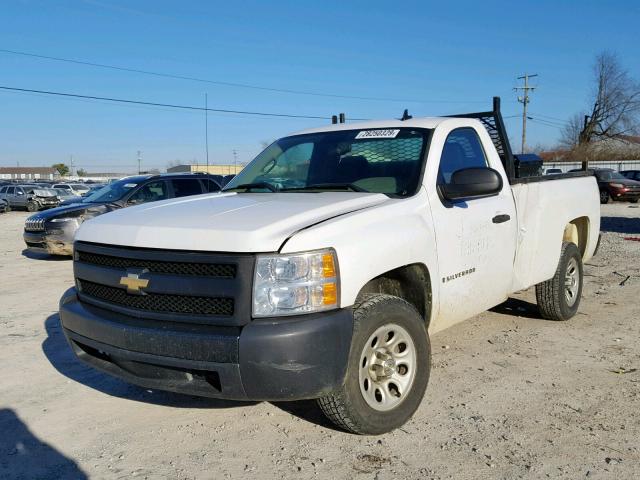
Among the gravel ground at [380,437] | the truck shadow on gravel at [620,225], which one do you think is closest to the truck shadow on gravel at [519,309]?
the gravel ground at [380,437]

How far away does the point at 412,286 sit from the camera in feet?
12.4

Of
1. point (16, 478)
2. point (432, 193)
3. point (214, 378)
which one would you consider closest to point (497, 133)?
point (432, 193)

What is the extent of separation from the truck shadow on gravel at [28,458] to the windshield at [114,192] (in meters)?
7.95

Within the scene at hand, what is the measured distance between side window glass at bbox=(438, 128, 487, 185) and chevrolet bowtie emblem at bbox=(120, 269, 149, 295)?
2097mm

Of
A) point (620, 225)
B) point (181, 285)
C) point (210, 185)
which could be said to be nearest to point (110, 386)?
point (181, 285)

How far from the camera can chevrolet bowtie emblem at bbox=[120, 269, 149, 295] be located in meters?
3.10

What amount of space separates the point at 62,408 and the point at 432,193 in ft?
9.37

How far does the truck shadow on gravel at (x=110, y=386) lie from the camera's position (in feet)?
12.8

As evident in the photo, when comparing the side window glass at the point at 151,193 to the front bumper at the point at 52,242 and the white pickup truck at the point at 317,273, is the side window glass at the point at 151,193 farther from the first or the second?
the white pickup truck at the point at 317,273

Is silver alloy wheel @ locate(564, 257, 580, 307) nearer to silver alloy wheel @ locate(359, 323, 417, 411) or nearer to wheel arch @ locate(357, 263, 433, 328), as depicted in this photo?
wheel arch @ locate(357, 263, 433, 328)

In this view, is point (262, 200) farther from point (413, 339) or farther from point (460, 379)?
point (460, 379)

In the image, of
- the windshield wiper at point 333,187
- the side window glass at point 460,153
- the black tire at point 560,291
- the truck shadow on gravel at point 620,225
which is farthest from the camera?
the truck shadow on gravel at point 620,225

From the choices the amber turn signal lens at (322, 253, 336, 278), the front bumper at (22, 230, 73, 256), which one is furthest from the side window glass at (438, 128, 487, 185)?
the front bumper at (22, 230, 73, 256)

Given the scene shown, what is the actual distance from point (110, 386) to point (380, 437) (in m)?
2.10
